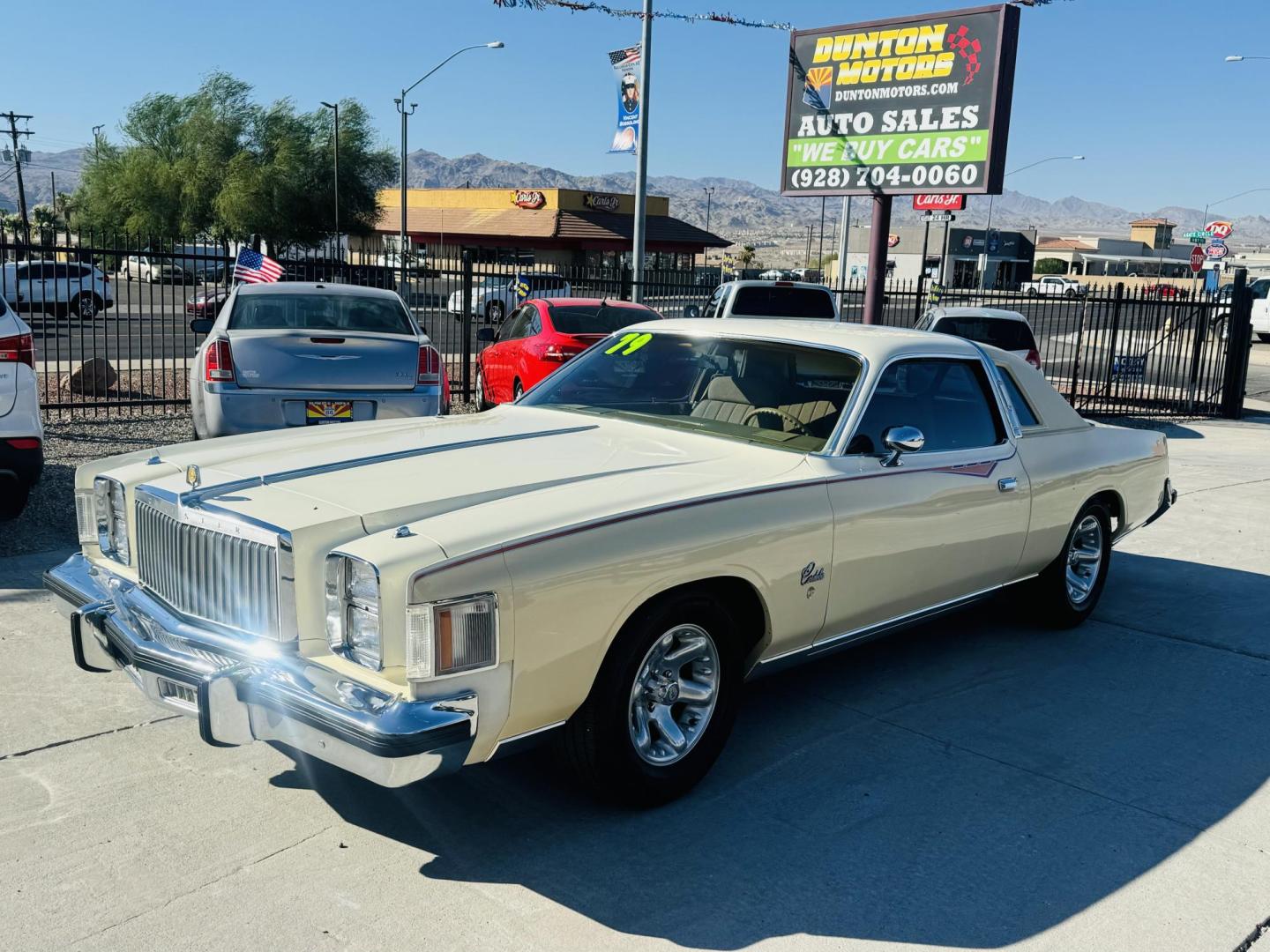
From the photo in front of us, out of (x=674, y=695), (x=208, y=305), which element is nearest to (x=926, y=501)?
(x=674, y=695)

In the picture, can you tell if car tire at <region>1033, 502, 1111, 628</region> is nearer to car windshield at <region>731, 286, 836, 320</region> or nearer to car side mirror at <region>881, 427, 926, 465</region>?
car side mirror at <region>881, 427, 926, 465</region>

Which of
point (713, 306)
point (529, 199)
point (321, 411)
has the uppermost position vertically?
point (529, 199)

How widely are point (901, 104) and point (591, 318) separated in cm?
517

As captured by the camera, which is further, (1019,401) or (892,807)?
(1019,401)

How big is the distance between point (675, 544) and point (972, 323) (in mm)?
11467

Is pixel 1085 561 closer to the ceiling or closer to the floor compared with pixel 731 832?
closer to the ceiling

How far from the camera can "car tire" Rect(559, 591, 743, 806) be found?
3707 mm

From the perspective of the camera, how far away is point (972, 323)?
1426cm

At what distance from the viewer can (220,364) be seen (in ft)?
27.3

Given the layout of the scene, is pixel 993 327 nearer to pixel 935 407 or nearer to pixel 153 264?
pixel 935 407

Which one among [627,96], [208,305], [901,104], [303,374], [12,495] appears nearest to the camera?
[12,495]

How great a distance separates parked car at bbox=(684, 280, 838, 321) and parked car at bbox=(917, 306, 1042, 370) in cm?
121

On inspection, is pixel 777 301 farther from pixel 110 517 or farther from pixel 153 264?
pixel 153 264

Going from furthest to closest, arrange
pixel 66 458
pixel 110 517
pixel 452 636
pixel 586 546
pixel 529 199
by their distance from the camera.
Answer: pixel 529 199 < pixel 66 458 < pixel 110 517 < pixel 586 546 < pixel 452 636
